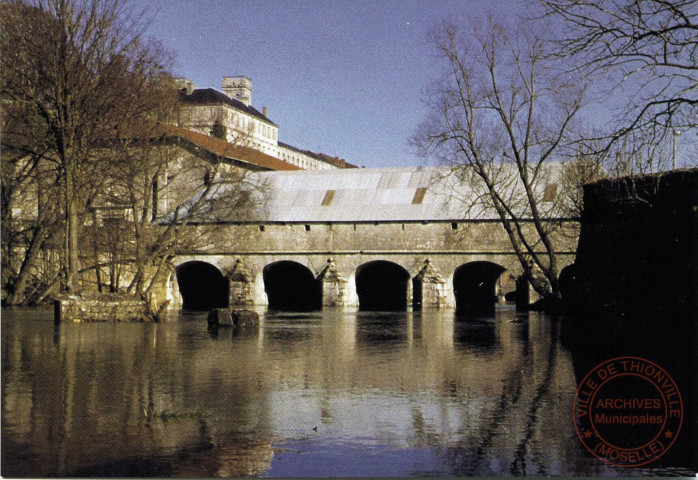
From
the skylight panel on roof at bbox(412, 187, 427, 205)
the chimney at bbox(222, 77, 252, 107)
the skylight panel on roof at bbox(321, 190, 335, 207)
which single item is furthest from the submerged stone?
the chimney at bbox(222, 77, 252, 107)

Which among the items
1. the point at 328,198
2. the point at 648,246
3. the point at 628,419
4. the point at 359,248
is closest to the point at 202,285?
the point at 328,198

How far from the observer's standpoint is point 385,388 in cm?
1020

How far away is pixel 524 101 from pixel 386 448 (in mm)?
25415

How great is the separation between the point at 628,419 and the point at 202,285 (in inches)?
1734

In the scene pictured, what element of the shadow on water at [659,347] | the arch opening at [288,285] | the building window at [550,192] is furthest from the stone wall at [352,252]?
the shadow on water at [659,347]

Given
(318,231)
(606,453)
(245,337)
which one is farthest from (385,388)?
(318,231)

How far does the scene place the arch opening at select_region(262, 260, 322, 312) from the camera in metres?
49.2

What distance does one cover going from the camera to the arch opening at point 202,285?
48.6m

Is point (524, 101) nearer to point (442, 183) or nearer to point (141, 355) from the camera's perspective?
point (442, 183)

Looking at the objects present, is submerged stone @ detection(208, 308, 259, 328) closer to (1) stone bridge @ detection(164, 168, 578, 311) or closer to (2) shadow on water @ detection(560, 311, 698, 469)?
(2) shadow on water @ detection(560, 311, 698, 469)

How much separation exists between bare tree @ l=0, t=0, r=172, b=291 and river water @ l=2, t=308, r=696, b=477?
7466 mm

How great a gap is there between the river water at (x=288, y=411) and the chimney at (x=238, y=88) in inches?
1877

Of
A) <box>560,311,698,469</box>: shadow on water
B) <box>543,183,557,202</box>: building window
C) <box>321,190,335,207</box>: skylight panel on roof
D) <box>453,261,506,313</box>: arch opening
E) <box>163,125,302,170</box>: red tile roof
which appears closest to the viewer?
<box>560,311,698,469</box>: shadow on water

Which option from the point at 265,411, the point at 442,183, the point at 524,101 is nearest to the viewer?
the point at 265,411
